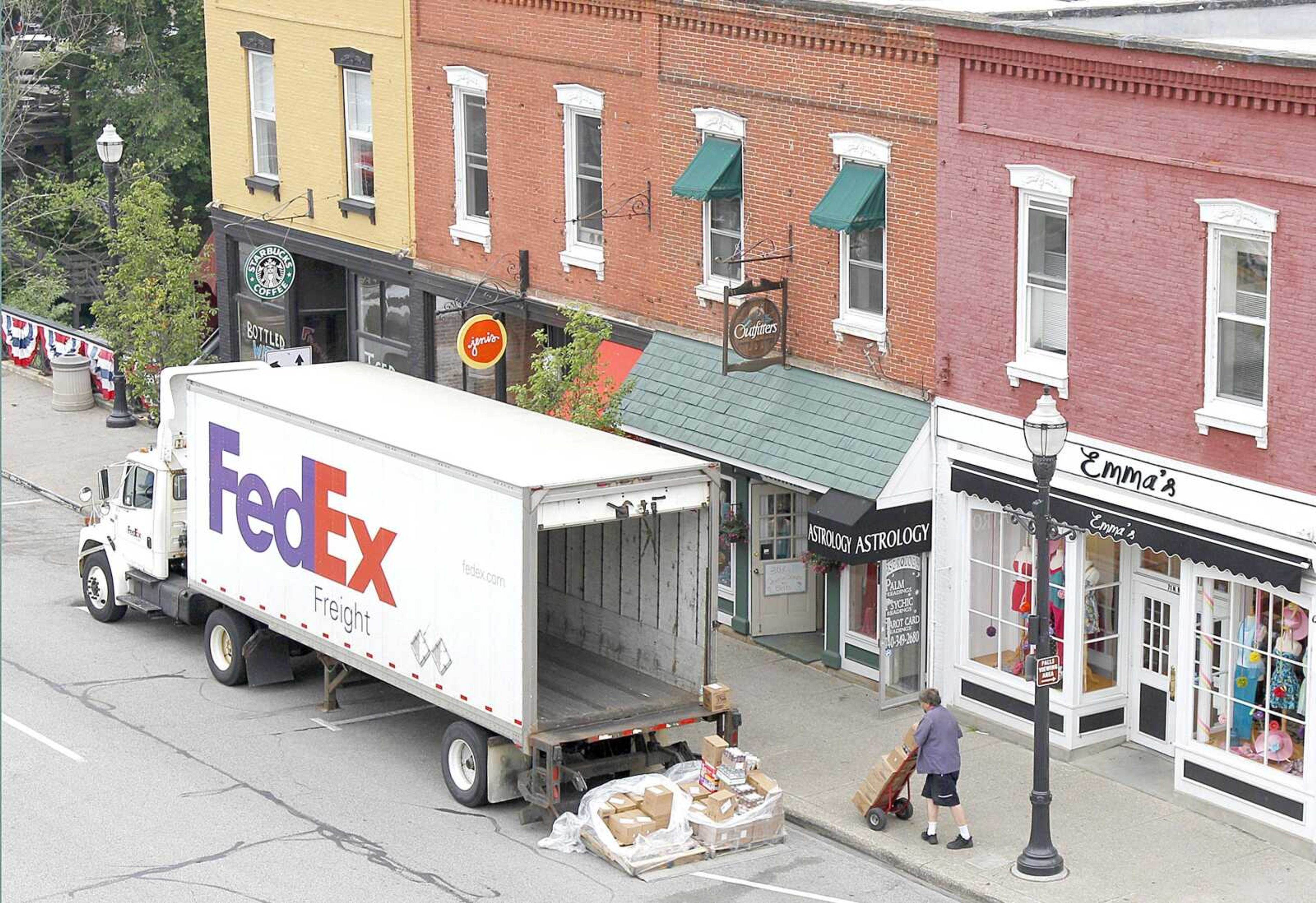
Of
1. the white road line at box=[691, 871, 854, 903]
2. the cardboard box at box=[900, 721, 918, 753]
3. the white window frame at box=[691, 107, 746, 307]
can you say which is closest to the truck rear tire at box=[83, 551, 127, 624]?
the white window frame at box=[691, 107, 746, 307]

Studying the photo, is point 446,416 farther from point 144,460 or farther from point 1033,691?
point 1033,691

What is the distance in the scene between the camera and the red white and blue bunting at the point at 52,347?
35.1 meters

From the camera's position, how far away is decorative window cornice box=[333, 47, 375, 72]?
28.1 metres

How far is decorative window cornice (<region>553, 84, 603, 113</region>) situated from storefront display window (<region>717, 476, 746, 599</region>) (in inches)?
198

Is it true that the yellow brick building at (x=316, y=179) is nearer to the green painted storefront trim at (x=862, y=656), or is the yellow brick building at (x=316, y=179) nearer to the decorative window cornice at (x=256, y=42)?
the decorative window cornice at (x=256, y=42)

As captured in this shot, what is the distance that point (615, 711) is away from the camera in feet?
56.1

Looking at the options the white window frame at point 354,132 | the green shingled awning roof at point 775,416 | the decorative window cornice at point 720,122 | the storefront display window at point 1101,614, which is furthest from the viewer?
the white window frame at point 354,132

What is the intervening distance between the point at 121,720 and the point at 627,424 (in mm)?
6519

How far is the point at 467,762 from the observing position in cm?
1761

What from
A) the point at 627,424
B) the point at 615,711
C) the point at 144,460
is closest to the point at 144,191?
the point at 144,460

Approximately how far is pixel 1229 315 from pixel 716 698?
5.64 metres

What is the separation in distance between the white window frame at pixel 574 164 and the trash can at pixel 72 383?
1334 centimetres

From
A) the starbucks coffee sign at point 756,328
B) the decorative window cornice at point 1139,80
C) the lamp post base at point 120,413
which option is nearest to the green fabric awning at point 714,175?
the starbucks coffee sign at point 756,328

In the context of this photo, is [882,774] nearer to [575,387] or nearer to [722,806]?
[722,806]
